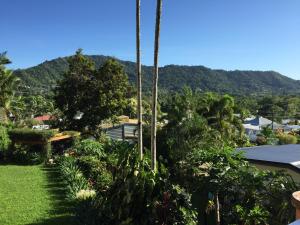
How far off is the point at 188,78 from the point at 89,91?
134842 millimetres

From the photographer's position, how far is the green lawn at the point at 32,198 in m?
12.4

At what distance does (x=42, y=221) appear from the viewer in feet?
40.0

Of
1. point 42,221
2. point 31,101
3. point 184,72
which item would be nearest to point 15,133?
point 42,221

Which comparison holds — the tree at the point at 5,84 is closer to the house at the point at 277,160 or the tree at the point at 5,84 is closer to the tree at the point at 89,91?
the tree at the point at 89,91

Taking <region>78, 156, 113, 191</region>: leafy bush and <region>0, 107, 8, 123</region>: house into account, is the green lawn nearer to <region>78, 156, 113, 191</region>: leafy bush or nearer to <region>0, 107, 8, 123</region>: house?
<region>78, 156, 113, 191</region>: leafy bush

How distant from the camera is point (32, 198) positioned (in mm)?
15430

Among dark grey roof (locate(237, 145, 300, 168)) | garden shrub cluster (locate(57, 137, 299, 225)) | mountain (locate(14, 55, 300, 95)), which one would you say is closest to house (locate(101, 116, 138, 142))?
dark grey roof (locate(237, 145, 300, 168))

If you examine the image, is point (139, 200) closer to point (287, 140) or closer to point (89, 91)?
point (89, 91)

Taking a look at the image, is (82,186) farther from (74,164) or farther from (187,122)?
(187,122)

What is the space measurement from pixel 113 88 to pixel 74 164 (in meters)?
10.2

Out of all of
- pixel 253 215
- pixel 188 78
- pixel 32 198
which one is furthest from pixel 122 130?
pixel 188 78

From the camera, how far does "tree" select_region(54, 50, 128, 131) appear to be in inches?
1156

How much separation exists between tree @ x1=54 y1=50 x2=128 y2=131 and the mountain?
8553cm

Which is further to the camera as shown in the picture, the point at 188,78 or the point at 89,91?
the point at 188,78
